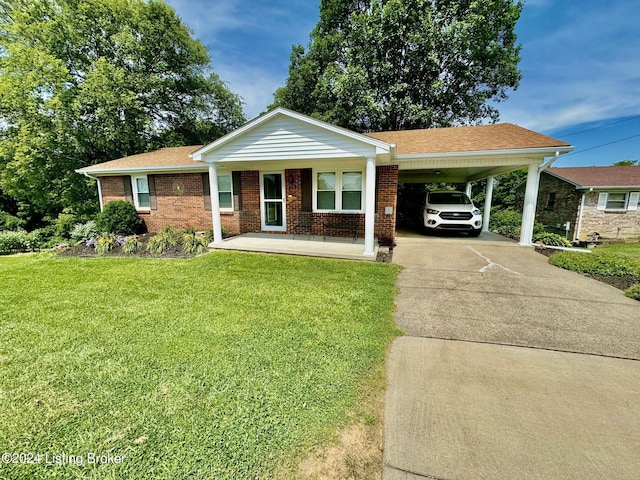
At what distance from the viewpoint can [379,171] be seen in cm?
833

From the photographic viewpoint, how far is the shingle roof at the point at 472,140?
25.2ft

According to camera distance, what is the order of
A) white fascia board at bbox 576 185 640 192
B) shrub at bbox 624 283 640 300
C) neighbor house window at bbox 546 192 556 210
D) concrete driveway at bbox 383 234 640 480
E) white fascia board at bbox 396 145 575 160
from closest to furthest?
concrete driveway at bbox 383 234 640 480
shrub at bbox 624 283 640 300
white fascia board at bbox 396 145 575 160
white fascia board at bbox 576 185 640 192
neighbor house window at bbox 546 192 556 210

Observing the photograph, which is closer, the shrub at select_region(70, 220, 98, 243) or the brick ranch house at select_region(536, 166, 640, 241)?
the shrub at select_region(70, 220, 98, 243)

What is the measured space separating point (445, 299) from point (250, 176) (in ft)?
24.8

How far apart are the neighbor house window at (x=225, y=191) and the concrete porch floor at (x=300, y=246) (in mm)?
1575

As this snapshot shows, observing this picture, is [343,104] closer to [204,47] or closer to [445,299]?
[204,47]

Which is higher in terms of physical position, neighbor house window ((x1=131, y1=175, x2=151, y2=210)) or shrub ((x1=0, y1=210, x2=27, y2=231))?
neighbor house window ((x1=131, y1=175, x2=151, y2=210))

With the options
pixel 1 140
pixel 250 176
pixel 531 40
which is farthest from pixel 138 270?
pixel 531 40

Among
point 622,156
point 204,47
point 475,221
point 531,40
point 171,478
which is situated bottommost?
point 171,478

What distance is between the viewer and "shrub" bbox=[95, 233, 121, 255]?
8.20 m

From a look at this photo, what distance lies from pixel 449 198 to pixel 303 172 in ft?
19.4

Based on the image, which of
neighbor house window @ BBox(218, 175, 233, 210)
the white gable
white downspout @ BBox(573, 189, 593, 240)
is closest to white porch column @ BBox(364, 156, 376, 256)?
the white gable

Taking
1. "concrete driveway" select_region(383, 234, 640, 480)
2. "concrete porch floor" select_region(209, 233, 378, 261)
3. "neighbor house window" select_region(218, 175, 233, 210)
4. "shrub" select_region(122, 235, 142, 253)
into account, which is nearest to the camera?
"concrete driveway" select_region(383, 234, 640, 480)

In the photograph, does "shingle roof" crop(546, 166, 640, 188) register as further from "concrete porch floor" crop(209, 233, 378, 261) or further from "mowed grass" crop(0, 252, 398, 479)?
"mowed grass" crop(0, 252, 398, 479)
